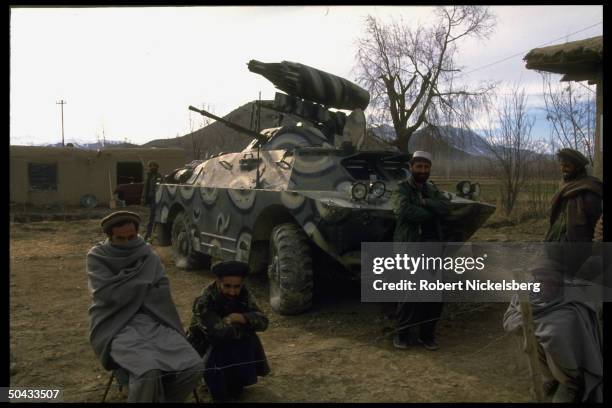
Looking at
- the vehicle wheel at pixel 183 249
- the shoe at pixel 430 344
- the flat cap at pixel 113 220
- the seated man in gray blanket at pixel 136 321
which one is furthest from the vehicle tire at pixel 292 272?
the vehicle wheel at pixel 183 249

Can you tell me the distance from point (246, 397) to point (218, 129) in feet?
101

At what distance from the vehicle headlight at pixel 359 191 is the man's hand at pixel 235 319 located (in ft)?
6.41

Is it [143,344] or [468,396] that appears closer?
[143,344]

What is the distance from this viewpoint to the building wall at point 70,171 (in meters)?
15.9

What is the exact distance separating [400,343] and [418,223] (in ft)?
3.30

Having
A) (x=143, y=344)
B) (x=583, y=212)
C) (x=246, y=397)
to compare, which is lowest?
(x=246, y=397)

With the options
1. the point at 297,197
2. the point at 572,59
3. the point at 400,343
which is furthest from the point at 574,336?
the point at 297,197

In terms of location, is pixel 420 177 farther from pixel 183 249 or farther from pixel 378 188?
pixel 183 249

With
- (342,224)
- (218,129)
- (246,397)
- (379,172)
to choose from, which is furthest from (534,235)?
(218,129)

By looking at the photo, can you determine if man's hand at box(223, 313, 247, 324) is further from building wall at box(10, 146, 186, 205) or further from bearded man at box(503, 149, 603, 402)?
building wall at box(10, 146, 186, 205)

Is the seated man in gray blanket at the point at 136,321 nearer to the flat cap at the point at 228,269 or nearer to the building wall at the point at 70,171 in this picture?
→ the flat cap at the point at 228,269

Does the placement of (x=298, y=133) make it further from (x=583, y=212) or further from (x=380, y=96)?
(x=380, y=96)

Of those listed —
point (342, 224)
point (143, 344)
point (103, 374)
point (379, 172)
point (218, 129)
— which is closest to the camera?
point (143, 344)
